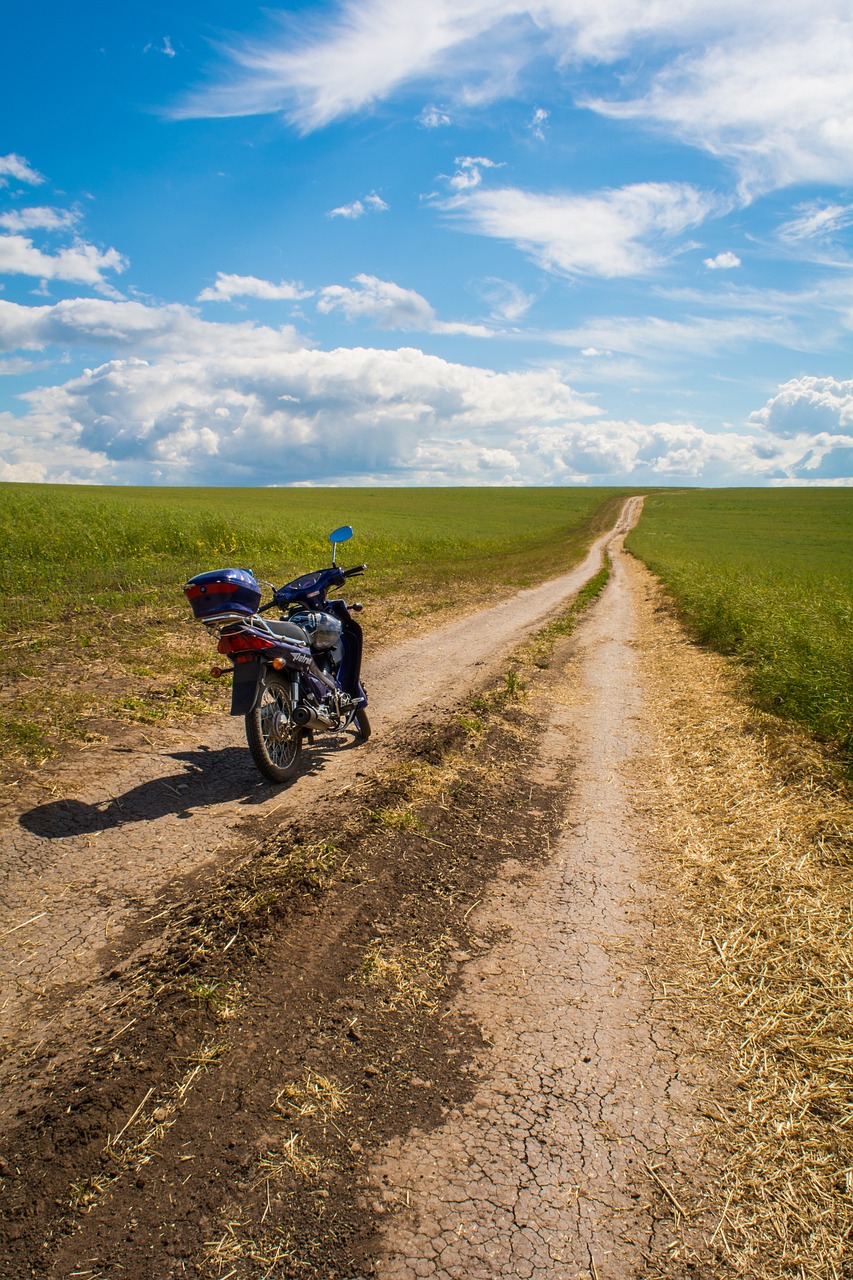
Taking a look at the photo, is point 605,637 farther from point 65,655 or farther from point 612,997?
point 612,997

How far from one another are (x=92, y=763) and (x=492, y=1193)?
4.34 metres

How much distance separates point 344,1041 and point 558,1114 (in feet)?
2.82

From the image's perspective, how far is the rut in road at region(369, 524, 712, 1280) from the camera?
2.04 meters

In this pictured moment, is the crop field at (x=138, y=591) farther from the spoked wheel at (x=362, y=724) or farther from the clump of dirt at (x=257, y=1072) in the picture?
the clump of dirt at (x=257, y=1072)

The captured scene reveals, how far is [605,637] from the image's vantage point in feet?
41.9

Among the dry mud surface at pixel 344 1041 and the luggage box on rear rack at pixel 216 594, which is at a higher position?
the luggage box on rear rack at pixel 216 594

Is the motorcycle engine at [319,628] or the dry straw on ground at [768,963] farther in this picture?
the motorcycle engine at [319,628]

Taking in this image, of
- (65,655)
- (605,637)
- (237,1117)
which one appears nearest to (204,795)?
(237,1117)

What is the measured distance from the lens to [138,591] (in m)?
11.8

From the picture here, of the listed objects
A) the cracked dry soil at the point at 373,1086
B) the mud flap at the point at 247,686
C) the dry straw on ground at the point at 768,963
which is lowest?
the dry straw on ground at the point at 768,963

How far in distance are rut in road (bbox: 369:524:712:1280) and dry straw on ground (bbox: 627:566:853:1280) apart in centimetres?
17

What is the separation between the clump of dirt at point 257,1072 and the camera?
199 centimetres

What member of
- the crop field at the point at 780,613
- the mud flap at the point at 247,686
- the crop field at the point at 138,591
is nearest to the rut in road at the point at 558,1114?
the mud flap at the point at 247,686

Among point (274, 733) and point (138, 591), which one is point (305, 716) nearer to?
point (274, 733)
